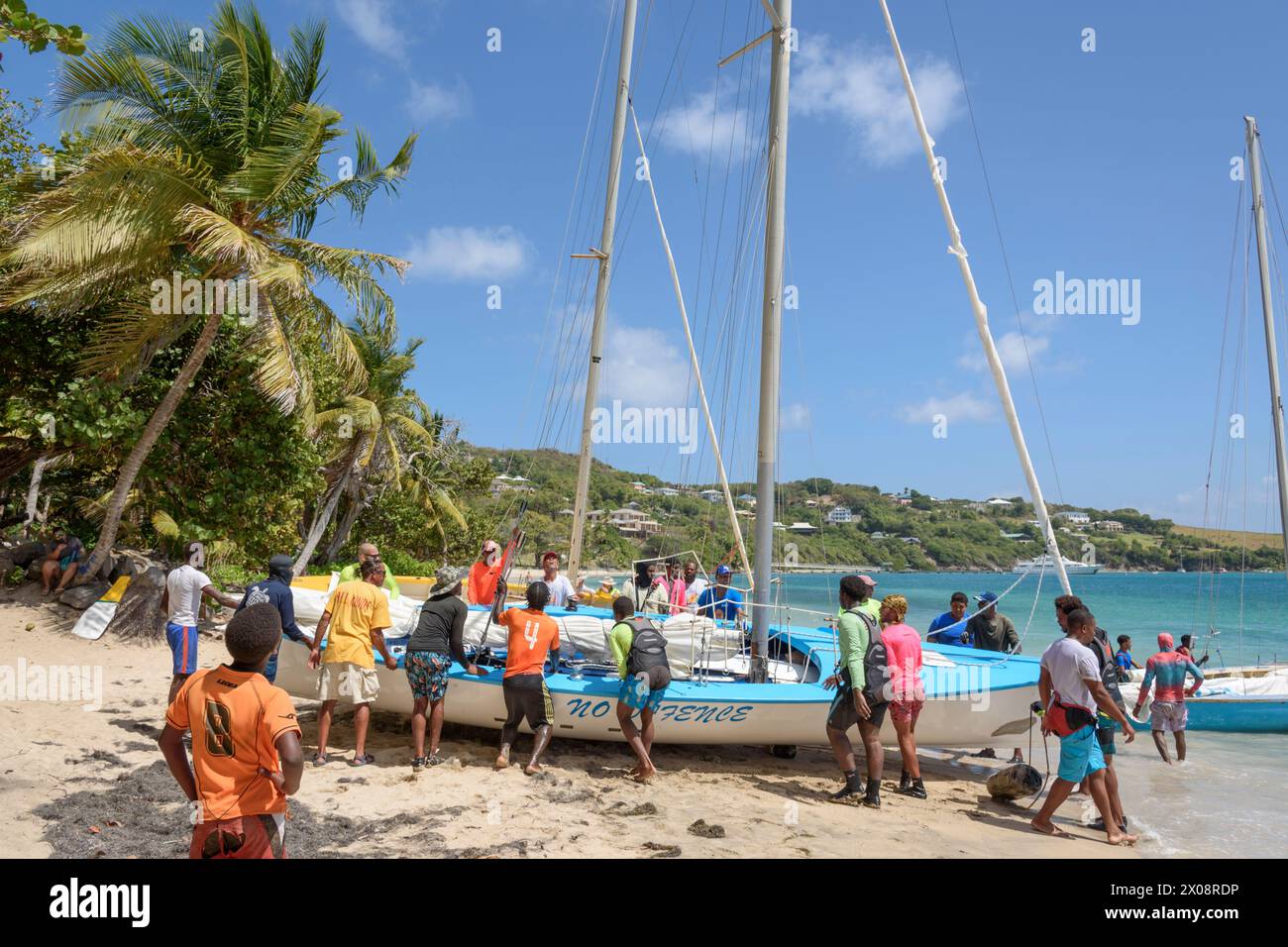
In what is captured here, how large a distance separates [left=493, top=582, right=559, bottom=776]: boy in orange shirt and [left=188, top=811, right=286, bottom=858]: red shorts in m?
4.48

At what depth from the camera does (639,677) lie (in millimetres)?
7719

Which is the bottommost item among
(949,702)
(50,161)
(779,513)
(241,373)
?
(949,702)

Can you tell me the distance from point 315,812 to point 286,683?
2867 millimetres

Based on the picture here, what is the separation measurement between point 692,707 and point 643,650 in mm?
895

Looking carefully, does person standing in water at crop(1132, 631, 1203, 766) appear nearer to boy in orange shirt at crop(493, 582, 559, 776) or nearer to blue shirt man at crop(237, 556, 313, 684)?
boy in orange shirt at crop(493, 582, 559, 776)

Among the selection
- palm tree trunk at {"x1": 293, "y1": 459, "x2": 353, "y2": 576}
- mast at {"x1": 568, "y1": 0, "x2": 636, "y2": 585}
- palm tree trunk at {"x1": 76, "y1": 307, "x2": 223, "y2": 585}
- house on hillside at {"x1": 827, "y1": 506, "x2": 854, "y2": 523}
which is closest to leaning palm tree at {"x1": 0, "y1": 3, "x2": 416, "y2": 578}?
palm tree trunk at {"x1": 76, "y1": 307, "x2": 223, "y2": 585}

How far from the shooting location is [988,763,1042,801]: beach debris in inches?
308

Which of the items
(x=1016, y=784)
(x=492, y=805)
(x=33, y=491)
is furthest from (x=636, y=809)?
(x=33, y=491)

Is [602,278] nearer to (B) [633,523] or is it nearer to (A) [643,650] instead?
(A) [643,650]

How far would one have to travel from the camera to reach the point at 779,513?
1460 centimetres

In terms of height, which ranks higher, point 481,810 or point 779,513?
point 779,513
